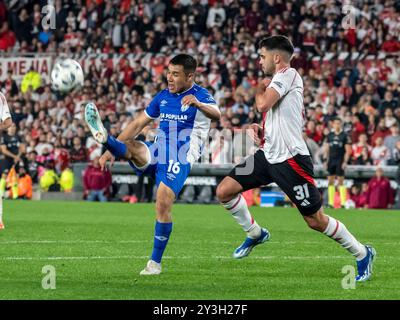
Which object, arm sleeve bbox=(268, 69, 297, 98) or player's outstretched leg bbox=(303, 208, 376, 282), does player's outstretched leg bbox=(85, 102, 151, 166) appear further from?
player's outstretched leg bbox=(303, 208, 376, 282)

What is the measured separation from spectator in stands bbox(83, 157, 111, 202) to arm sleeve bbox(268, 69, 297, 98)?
62.9 feet

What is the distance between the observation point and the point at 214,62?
107 ft

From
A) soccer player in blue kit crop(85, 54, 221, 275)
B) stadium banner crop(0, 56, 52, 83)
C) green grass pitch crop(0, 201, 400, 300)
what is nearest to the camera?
green grass pitch crop(0, 201, 400, 300)

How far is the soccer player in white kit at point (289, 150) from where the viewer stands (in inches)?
410

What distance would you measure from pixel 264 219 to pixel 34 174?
12538 mm

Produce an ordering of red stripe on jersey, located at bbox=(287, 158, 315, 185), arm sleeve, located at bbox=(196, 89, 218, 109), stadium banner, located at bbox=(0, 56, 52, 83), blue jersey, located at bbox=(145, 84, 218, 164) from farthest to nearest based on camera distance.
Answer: stadium banner, located at bbox=(0, 56, 52, 83)
blue jersey, located at bbox=(145, 84, 218, 164)
arm sleeve, located at bbox=(196, 89, 218, 109)
red stripe on jersey, located at bbox=(287, 158, 315, 185)

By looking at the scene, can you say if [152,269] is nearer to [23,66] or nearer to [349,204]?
[349,204]

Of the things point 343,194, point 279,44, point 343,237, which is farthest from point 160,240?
point 343,194

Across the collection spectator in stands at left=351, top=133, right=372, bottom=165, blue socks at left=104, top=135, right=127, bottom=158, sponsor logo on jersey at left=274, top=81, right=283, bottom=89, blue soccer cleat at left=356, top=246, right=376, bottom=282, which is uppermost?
sponsor logo on jersey at left=274, top=81, right=283, bottom=89

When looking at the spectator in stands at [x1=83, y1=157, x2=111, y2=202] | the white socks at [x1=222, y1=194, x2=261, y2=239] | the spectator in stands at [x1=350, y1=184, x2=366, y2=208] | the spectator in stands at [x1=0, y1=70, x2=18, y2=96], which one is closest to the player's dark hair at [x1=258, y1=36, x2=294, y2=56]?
the white socks at [x1=222, y1=194, x2=261, y2=239]

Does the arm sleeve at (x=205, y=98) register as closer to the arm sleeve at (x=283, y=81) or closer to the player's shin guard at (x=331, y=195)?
the arm sleeve at (x=283, y=81)

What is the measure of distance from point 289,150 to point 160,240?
1.65m

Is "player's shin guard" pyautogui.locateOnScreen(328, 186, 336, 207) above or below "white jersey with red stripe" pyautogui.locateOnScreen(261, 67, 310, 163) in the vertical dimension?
below

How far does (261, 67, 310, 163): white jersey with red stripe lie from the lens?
10.6 m
